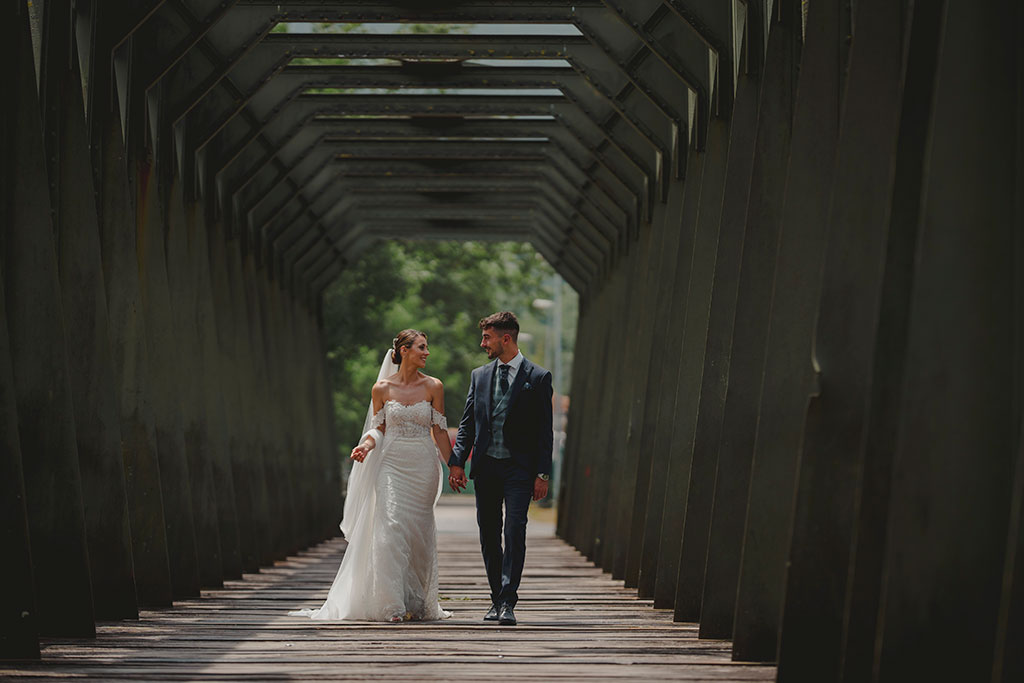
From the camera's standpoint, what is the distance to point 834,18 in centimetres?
784

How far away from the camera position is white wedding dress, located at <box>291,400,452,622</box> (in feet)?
36.0

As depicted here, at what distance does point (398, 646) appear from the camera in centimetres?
879

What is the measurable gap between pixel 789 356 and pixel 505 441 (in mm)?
2897

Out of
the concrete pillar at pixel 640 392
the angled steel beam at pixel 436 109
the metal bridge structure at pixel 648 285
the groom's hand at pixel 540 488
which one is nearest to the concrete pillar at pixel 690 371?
the metal bridge structure at pixel 648 285

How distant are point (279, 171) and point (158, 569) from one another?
33.2ft

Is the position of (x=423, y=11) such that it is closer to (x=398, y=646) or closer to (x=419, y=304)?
(x=398, y=646)

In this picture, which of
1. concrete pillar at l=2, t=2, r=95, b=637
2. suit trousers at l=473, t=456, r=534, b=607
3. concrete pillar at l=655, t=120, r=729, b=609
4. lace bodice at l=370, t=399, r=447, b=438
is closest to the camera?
concrete pillar at l=2, t=2, r=95, b=637

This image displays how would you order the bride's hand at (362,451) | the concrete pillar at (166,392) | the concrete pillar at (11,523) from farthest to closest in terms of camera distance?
the concrete pillar at (166,392) → the bride's hand at (362,451) → the concrete pillar at (11,523)

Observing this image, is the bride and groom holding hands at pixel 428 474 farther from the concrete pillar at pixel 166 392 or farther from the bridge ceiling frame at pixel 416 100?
the bridge ceiling frame at pixel 416 100

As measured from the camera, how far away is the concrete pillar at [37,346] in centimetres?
852

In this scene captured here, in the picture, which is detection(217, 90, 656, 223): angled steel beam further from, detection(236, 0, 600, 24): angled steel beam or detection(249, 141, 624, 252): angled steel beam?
detection(236, 0, 600, 24): angled steel beam

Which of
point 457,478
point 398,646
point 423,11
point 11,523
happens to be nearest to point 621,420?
point 423,11

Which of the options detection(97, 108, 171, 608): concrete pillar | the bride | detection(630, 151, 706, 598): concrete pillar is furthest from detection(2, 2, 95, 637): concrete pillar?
detection(630, 151, 706, 598): concrete pillar

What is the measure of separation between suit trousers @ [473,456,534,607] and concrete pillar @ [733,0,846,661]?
250 centimetres
